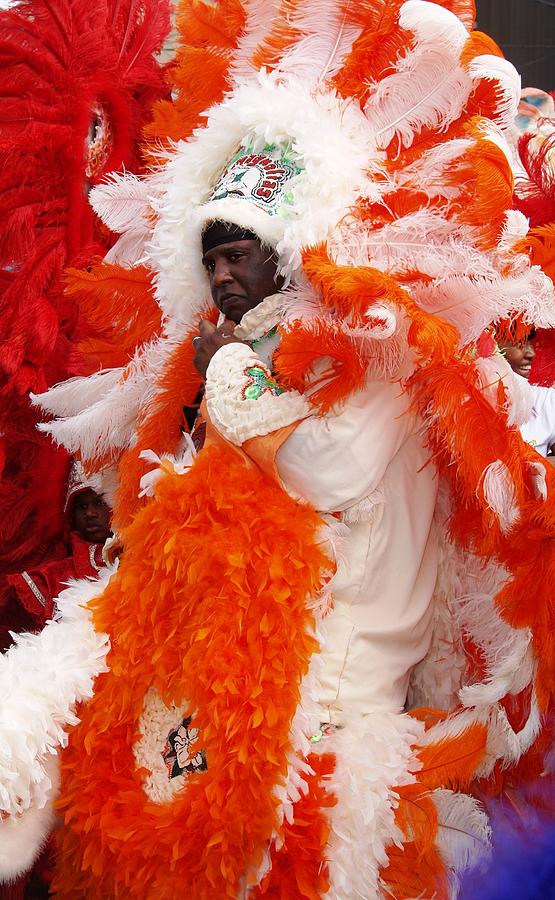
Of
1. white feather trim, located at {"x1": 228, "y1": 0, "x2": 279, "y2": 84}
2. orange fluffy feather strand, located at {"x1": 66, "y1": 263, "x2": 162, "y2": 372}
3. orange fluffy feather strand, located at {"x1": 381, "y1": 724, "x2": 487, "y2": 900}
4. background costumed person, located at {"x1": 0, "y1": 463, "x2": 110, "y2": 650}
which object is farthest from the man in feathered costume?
background costumed person, located at {"x1": 0, "y1": 463, "x2": 110, "y2": 650}

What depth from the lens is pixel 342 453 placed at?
1.81 meters

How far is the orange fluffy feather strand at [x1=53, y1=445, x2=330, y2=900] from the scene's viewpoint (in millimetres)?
1696

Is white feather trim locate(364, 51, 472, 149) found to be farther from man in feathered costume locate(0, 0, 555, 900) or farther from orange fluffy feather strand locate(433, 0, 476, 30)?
orange fluffy feather strand locate(433, 0, 476, 30)

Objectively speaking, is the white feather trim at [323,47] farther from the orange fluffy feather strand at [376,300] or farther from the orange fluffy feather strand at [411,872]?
the orange fluffy feather strand at [411,872]

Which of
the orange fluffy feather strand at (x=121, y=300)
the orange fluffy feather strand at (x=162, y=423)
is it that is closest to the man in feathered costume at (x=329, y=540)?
the orange fluffy feather strand at (x=162, y=423)

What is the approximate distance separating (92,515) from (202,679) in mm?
1576

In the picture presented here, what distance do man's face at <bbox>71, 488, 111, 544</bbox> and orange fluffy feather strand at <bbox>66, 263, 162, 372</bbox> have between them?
0.84 m

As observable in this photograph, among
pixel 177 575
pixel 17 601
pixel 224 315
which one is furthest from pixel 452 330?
pixel 17 601

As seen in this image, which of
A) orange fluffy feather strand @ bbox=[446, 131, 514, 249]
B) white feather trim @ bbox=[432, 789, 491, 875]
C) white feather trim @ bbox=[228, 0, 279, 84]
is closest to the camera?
white feather trim @ bbox=[432, 789, 491, 875]

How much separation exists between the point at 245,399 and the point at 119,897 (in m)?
0.98

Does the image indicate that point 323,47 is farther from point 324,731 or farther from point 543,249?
point 324,731

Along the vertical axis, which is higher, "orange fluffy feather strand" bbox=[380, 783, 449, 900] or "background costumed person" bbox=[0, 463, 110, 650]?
"orange fluffy feather strand" bbox=[380, 783, 449, 900]

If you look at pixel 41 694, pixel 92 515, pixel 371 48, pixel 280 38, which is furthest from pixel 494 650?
pixel 92 515

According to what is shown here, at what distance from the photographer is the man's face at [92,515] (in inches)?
126
